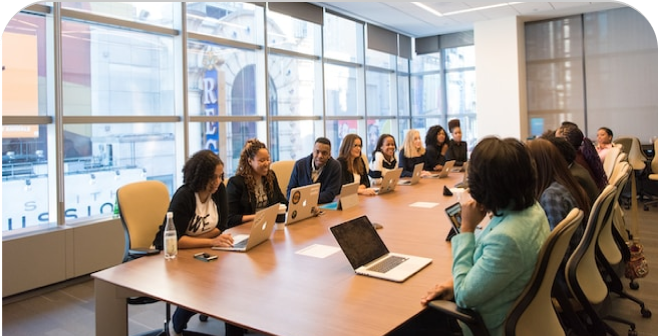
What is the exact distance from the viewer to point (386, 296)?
1848mm

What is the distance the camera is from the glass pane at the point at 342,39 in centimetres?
776

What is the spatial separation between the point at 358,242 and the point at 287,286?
41 centimetres

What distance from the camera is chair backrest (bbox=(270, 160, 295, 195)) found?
4590mm

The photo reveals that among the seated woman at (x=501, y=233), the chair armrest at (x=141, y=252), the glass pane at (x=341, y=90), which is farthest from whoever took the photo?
the glass pane at (x=341, y=90)

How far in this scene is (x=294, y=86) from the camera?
719cm

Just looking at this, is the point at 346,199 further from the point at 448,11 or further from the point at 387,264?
the point at 448,11

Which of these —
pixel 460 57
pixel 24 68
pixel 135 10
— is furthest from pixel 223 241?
pixel 460 57

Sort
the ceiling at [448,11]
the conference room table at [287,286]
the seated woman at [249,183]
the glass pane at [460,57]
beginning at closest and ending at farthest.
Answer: the conference room table at [287,286]
the seated woman at [249,183]
the ceiling at [448,11]
the glass pane at [460,57]

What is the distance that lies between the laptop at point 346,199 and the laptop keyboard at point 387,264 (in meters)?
1.45

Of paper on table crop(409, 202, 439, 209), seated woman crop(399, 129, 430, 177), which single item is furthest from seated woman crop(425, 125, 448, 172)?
paper on table crop(409, 202, 439, 209)

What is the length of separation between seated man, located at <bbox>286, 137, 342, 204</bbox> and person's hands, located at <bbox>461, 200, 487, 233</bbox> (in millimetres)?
2435

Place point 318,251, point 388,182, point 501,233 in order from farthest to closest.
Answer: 1. point 388,182
2. point 318,251
3. point 501,233

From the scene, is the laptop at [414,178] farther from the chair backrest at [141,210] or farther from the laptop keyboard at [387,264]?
the laptop keyboard at [387,264]

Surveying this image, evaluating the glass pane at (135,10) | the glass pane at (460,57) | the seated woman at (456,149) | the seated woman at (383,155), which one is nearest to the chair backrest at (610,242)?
the seated woman at (383,155)
